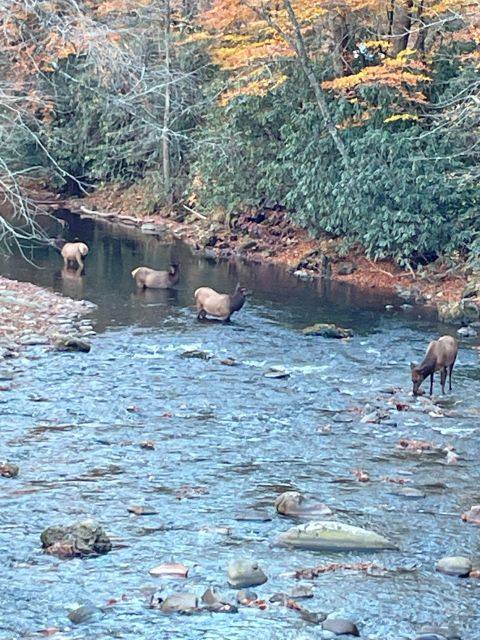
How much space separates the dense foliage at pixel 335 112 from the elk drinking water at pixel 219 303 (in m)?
3.21

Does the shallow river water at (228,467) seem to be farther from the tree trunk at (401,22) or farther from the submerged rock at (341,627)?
the tree trunk at (401,22)

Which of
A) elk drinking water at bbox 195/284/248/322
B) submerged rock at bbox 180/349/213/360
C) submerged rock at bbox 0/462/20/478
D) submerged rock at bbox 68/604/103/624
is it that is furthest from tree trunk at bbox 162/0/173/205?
submerged rock at bbox 68/604/103/624

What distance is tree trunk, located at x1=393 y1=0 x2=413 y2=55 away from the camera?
2447 centimetres

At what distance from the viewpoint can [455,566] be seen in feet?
26.6

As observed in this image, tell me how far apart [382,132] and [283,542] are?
16.0 meters

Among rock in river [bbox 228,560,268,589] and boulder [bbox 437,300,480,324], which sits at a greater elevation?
boulder [bbox 437,300,480,324]

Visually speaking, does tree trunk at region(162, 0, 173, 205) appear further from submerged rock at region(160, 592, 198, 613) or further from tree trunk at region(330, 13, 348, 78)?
submerged rock at region(160, 592, 198, 613)

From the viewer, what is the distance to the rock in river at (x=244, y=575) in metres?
7.82

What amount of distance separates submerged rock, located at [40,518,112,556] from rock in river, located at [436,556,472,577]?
8.65 ft

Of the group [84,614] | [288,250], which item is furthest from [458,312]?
[84,614]

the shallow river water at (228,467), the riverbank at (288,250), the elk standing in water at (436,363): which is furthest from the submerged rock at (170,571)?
the riverbank at (288,250)

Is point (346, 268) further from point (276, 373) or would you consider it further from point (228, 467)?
point (228, 467)

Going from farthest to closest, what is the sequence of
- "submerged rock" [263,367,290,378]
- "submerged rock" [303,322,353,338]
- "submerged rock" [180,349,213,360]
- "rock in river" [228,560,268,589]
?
1. "submerged rock" [303,322,353,338]
2. "submerged rock" [180,349,213,360]
3. "submerged rock" [263,367,290,378]
4. "rock in river" [228,560,268,589]

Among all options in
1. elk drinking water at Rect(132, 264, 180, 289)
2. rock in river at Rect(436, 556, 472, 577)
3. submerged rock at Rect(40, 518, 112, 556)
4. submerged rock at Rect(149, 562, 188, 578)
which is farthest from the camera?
elk drinking water at Rect(132, 264, 180, 289)
